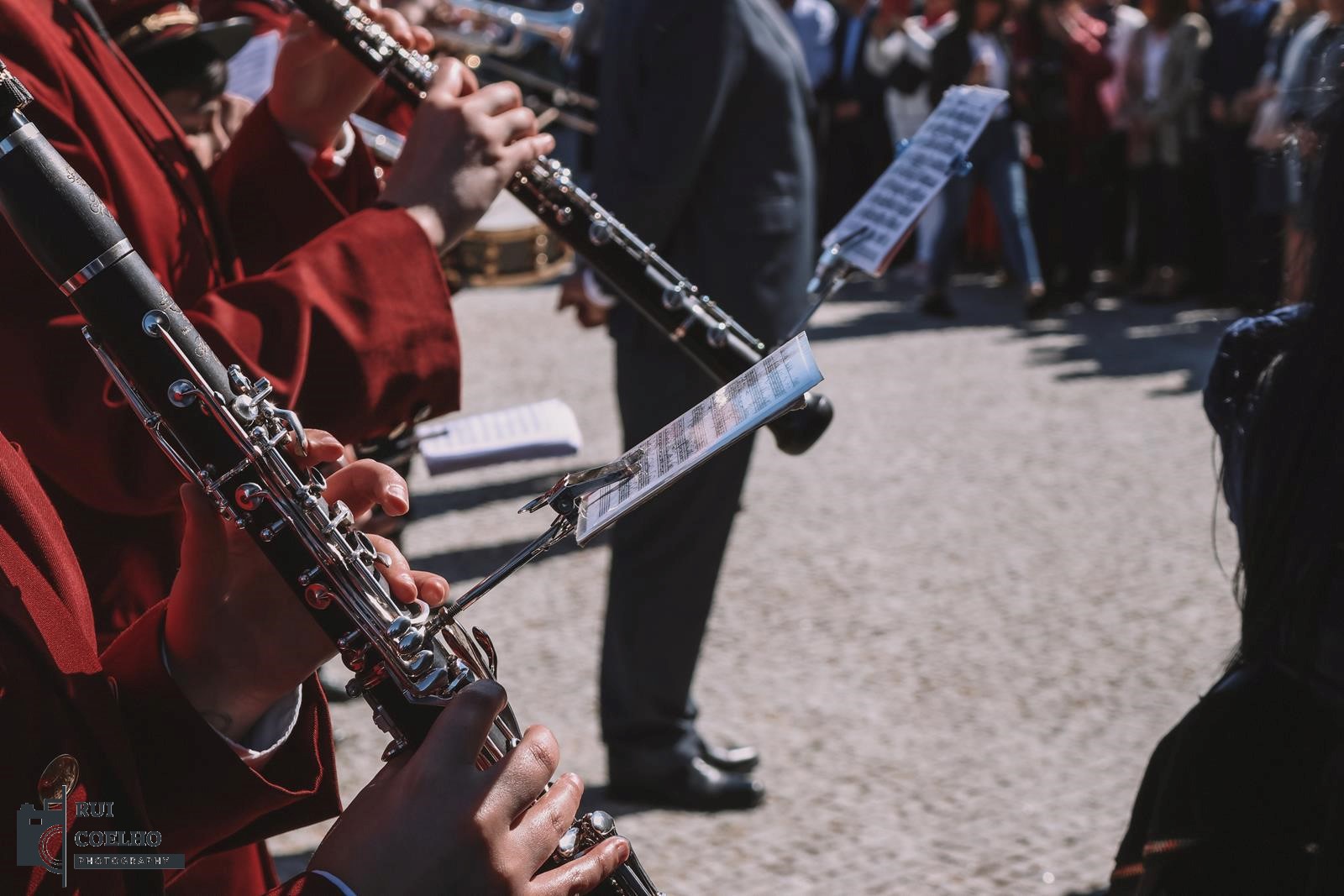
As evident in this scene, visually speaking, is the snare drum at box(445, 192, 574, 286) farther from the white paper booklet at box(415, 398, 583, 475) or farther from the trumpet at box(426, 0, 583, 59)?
the trumpet at box(426, 0, 583, 59)

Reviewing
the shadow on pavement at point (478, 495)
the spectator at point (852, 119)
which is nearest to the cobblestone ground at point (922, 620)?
the shadow on pavement at point (478, 495)

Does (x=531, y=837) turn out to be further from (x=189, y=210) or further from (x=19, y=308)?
(x=189, y=210)

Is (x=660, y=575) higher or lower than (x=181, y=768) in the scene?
lower

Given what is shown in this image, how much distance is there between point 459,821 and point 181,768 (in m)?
0.31

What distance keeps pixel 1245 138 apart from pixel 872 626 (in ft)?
17.1

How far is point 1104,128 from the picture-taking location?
855 centimetres

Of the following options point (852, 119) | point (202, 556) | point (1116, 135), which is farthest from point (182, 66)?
point (852, 119)

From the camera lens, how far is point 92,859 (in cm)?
97

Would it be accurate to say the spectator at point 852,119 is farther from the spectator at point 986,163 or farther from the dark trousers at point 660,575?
the dark trousers at point 660,575

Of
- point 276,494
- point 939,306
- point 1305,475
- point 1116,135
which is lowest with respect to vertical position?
point 939,306

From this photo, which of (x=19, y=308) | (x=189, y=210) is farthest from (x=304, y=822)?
(x=189, y=210)

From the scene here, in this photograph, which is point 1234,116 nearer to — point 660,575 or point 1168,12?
point 1168,12

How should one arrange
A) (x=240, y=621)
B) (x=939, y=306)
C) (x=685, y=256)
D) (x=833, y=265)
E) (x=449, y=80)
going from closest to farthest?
(x=240, y=621), (x=449, y=80), (x=833, y=265), (x=685, y=256), (x=939, y=306)

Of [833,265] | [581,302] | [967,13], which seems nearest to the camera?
[833,265]
